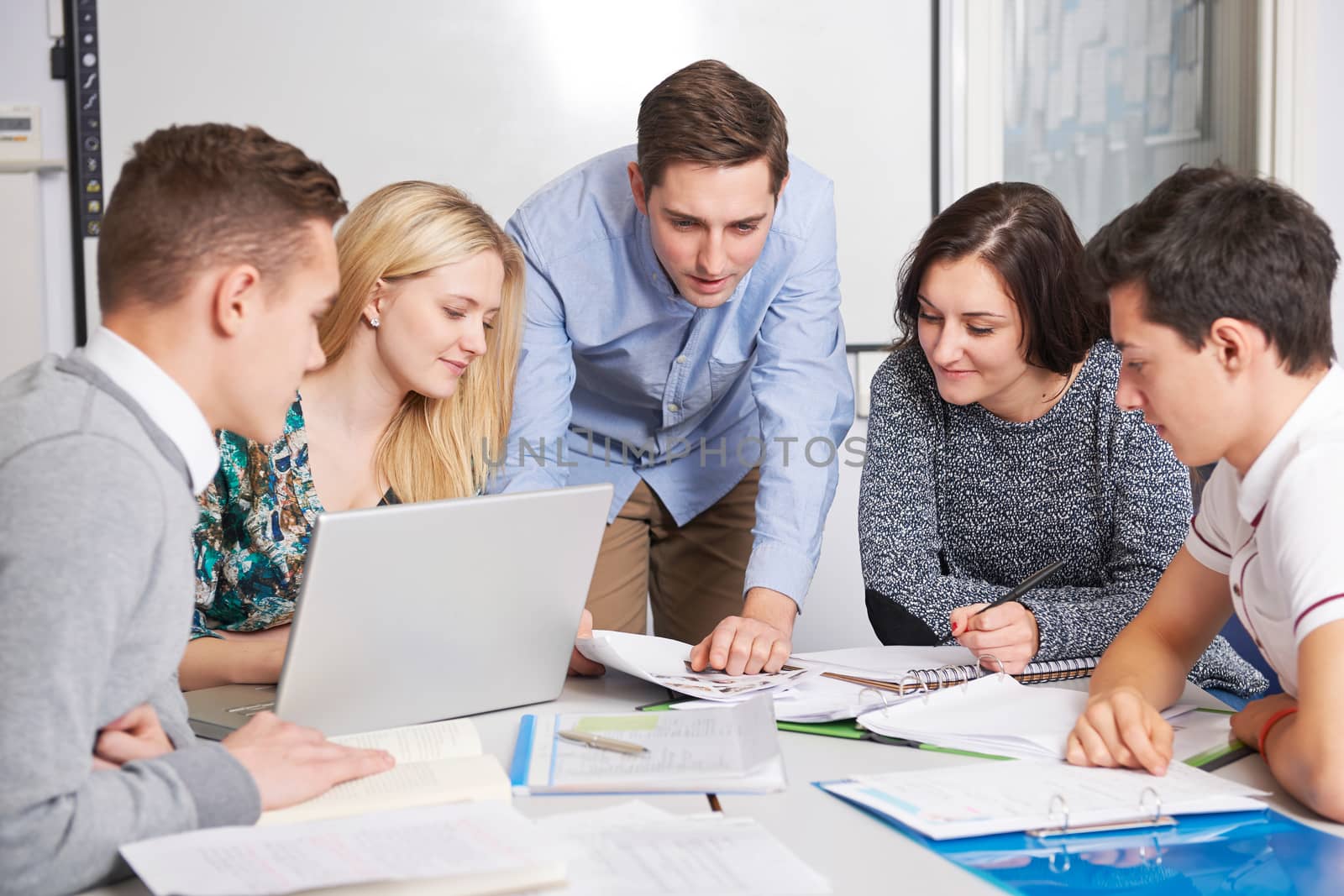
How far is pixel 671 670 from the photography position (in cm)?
137

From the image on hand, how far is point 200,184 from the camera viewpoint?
0.97 m

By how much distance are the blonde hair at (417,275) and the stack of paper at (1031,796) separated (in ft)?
3.08

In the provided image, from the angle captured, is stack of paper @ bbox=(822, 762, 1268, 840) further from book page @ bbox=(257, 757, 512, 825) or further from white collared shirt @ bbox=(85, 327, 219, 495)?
white collared shirt @ bbox=(85, 327, 219, 495)

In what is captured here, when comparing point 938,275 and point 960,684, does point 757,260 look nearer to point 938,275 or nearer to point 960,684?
point 938,275

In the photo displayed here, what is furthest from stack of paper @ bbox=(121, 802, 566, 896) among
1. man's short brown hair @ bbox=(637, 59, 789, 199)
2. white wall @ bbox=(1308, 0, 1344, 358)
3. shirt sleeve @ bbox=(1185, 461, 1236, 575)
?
white wall @ bbox=(1308, 0, 1344, 358)

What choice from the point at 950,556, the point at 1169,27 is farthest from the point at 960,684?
the point at 1169,27

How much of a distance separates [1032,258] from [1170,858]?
3.34ft

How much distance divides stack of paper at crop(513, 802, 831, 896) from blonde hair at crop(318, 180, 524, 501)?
0.90 meters

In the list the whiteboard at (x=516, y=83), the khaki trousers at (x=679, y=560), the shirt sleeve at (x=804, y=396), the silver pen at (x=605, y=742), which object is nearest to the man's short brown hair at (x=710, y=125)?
the shirt sleeve at (x=804, y=396)

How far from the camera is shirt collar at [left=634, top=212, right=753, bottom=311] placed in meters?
1.96

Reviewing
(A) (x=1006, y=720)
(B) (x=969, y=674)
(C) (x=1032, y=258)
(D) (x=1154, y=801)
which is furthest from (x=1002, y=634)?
(C) (x=1032, y=258)

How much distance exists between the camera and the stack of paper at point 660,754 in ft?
3.29

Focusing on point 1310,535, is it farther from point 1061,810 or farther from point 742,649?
point 742,649

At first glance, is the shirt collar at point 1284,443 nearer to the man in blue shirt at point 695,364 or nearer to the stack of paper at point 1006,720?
the stack of paper at point 1006,720
